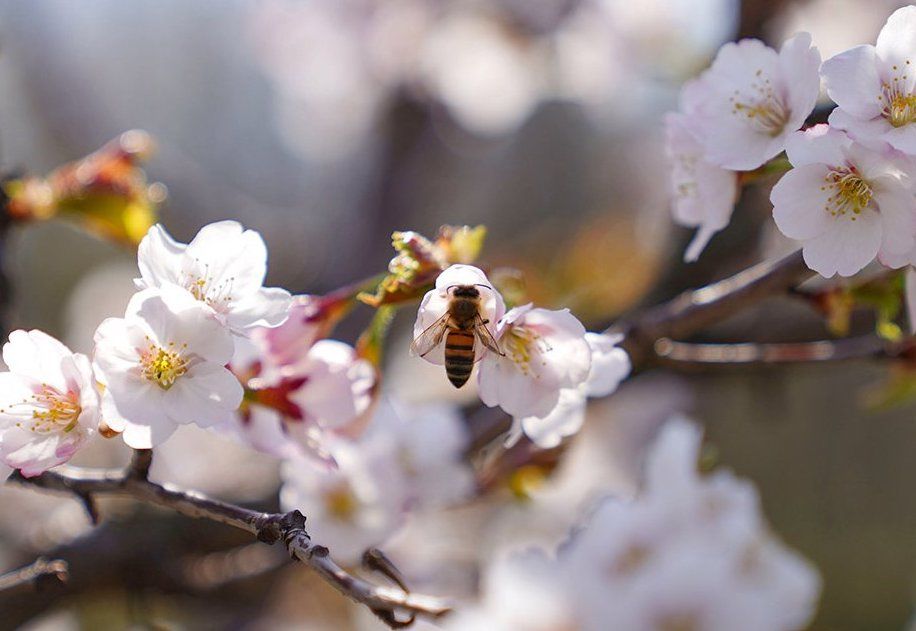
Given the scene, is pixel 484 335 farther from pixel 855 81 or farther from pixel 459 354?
pixel 855 81

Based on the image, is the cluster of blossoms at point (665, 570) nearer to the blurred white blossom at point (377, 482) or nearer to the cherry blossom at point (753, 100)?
the blurred white blossom at point (377, 482)

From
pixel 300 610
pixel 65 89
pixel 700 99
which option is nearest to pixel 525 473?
pixel 700 99

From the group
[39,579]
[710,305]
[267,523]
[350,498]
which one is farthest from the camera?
[350,498]

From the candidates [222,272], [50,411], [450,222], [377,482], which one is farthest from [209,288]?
[450,222]

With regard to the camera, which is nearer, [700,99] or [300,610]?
[700,99]

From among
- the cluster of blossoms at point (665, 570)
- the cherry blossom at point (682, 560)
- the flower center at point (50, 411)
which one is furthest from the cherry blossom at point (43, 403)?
the cherry blossom at point (682, 560)

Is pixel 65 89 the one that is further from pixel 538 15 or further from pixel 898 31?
pixel 898 31
